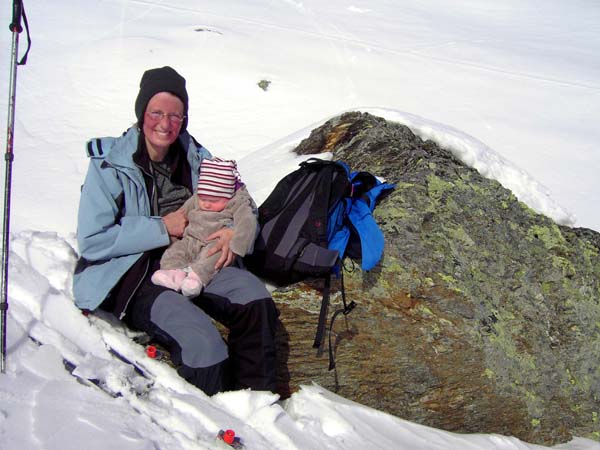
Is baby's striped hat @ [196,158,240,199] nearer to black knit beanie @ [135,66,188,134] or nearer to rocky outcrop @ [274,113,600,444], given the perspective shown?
black knit beanie @ [135,66,188,134]

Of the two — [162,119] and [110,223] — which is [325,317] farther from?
[162,119]

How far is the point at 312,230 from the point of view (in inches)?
142

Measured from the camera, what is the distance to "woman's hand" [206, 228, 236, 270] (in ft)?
10.6

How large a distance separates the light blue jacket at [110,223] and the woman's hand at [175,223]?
52 millimetres

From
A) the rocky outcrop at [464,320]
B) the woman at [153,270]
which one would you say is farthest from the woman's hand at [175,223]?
the rocky outcrop at [464,320]

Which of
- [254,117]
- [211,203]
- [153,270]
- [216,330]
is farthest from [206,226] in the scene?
[254,117]

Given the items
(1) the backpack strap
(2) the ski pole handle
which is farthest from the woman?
(2) the ski pole handle

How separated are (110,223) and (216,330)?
844 millimetres

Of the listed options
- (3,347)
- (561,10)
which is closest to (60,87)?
(3,347)

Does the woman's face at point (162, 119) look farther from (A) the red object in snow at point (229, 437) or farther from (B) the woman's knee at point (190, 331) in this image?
(A) the red object in snow at point (229, 437)

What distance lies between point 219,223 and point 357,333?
119cm

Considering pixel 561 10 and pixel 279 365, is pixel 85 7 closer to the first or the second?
pixel 279 365

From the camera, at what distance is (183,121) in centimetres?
353

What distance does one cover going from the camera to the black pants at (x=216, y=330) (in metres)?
2.99
